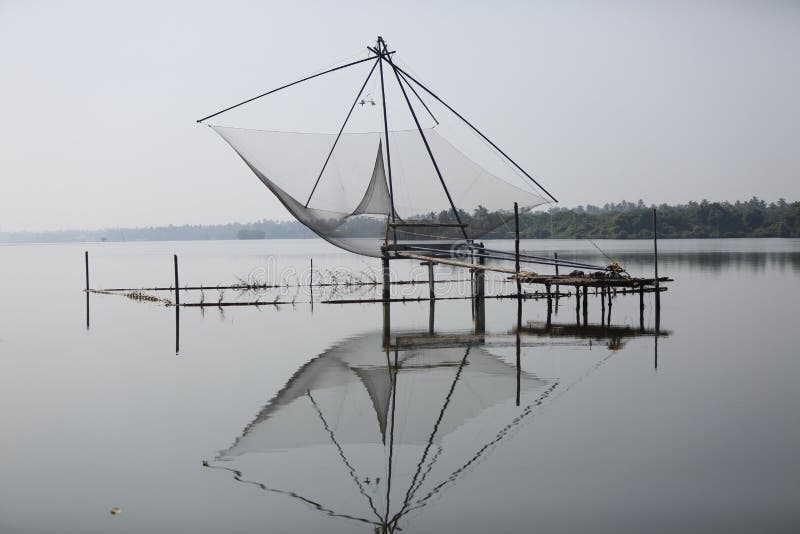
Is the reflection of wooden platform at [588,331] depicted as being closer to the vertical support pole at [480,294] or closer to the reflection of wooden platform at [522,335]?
the reflection of wooden platform at [522,335]

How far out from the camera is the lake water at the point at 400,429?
16.1 feet

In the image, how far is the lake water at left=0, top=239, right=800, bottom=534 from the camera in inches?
193

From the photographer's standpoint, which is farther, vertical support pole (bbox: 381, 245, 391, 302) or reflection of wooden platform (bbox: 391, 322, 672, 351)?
vertical support pole (bbox: 381, 245, 391, 302)

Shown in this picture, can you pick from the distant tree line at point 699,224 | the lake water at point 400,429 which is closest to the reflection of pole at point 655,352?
the lake water at point 400,429

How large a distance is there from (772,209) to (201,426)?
318 feet

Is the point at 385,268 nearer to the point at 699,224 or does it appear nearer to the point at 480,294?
the point at 480,294

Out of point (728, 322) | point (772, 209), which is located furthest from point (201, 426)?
point (772, 209)

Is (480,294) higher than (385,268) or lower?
lower

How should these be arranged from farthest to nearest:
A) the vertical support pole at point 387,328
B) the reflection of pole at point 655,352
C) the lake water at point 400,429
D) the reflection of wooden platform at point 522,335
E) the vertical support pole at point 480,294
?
the vertical support pole at point 480,294, the reflection of wooden platform at point 522,335, the vertical support pole at point 387,328, the reflection of pole at point 655,352, the lake water at point 400,429

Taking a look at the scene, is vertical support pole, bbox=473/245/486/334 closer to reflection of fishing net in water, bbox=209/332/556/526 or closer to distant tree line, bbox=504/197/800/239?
reflection of fishing net in water, bbox=209/332/556/526

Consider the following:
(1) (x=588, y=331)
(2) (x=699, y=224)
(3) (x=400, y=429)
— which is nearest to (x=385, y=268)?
(1) (x=588, y=331)

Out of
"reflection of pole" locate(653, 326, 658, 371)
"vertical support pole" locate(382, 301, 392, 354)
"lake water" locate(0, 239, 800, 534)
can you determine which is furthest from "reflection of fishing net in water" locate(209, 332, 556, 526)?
"reflection of pole" locate(653, 326, 658, 371)

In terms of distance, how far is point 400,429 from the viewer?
6648 mm

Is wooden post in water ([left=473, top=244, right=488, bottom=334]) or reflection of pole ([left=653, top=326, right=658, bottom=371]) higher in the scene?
wooden post in water ([left=473, top=244, right=488, bottom=334])
